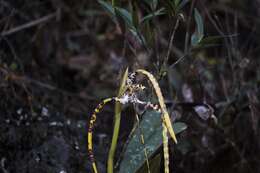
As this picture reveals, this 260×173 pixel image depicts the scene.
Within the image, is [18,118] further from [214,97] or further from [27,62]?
[214,97]

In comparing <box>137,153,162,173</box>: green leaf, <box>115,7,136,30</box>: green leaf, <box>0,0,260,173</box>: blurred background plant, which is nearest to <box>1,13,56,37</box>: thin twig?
<box>0,0,260,173</box>: blurred background plant

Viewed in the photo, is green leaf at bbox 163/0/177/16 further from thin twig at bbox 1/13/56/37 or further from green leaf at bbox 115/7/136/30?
thin twig at bbox 1/13/56/37

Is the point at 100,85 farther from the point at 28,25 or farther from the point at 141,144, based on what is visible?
the point at 141,144

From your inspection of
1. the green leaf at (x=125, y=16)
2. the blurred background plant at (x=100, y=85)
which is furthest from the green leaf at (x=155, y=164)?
the green leaf at (x=125, y=16)

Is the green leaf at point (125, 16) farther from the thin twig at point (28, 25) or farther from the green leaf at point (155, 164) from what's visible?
the thin twig at point (28, 25)

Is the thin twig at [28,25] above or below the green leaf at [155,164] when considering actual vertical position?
above
